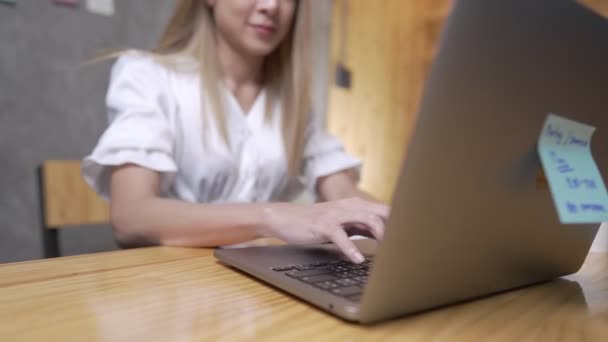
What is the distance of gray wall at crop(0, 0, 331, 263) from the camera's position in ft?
4.14

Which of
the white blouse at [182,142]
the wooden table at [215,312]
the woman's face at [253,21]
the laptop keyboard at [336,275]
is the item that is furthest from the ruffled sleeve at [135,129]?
the laptop keyboard at [336,275]

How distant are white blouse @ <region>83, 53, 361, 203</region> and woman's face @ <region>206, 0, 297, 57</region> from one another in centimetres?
12

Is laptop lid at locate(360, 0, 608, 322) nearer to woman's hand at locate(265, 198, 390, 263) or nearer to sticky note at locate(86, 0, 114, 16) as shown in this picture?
woman's hand at locate(265, 198, 390, 263)

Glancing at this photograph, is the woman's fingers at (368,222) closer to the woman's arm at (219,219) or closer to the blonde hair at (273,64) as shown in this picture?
the woman's arm at (219,219)

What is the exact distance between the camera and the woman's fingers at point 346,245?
A: 1.42ft

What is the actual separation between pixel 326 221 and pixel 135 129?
410 millimetres

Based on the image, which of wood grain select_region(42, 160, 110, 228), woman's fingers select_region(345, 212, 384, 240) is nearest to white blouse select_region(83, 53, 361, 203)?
wood grain select_region(42, 160, 110, 228)

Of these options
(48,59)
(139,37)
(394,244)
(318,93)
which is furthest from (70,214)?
(318,93)

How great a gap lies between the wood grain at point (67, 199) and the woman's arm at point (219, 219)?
342mm

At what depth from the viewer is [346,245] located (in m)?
0.44

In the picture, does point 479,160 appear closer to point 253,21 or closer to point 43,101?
point 253,21

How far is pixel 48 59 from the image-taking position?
1.32 m

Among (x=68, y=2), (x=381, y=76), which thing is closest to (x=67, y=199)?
(x=68, y=2)

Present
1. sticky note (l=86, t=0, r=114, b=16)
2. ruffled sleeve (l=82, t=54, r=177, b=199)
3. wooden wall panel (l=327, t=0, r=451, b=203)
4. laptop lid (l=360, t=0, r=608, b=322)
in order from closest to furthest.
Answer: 1. laptop lid (l=360, t=0, r=608, b=322)
2. ruffled sleeve (l=82, t=54, r=177, b=199)
3. sticky note (l=86, t=0, r=114, b=16)
4. wooden wall panel (l=327, t=0, r=451, b=203)
